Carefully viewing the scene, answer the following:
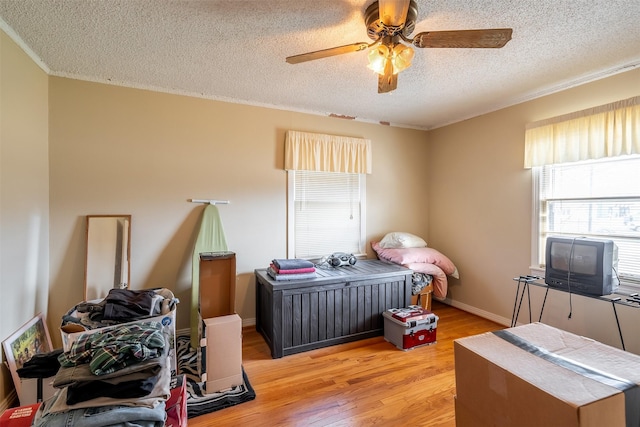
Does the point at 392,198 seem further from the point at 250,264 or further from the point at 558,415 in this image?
the point at 558,415

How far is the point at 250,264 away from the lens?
3.17 metres

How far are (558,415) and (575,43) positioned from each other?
2431mm

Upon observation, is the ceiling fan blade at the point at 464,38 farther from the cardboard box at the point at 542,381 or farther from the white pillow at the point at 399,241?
the white pillow at the point at 399,241

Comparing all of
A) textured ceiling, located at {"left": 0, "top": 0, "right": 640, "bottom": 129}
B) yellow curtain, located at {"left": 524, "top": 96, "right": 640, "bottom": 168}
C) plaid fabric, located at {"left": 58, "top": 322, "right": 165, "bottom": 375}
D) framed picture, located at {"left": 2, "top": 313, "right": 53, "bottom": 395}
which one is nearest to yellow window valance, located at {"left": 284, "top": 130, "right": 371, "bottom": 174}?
textured ceiling, located at {"left": 0, "top": 0, "right": 640, "bottom": 129}

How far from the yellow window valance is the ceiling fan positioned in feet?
5.14

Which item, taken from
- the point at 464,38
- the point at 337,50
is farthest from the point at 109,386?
the point at 464,38

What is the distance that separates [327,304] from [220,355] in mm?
1060

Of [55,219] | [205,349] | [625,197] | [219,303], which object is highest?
[625,197]

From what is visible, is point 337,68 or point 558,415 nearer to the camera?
point 558,415

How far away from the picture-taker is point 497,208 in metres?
3.30

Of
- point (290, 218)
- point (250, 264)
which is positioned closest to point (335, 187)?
point (290, 218)

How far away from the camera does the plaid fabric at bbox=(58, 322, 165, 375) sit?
1133mm

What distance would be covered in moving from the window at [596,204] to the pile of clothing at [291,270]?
2.39 metres

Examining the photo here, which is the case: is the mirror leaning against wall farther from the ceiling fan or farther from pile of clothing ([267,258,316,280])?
the ceiling fan
